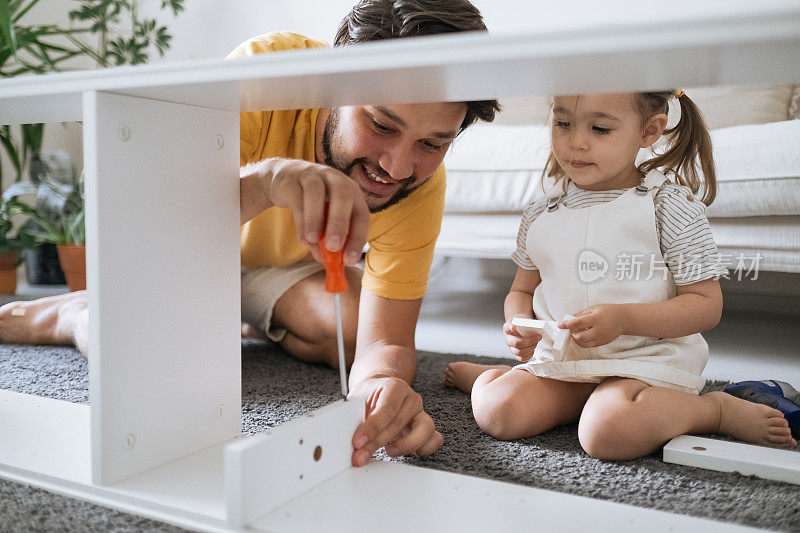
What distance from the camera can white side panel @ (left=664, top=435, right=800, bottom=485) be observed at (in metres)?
0.76

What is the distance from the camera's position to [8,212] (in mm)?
2152

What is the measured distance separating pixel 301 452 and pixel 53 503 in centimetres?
23

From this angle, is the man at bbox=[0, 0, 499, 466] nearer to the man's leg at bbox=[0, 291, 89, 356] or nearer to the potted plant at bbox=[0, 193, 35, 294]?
the man's leg at bbox=[0, 291, 89, 356]

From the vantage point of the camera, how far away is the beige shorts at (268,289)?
1418 millimetres

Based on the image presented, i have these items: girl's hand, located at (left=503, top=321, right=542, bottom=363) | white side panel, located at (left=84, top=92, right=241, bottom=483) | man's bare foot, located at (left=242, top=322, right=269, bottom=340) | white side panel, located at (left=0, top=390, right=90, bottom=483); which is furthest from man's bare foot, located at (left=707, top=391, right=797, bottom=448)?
man's bare foot, located at (left=242, top=322, right=269, bottom=340)

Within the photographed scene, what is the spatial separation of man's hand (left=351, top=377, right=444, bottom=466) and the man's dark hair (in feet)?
1.53

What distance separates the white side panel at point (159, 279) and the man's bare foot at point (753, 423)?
0.60 meters

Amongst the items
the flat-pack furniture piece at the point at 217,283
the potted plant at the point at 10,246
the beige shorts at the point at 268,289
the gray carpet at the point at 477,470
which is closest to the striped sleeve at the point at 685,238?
the gray carpet at the point at 477,470

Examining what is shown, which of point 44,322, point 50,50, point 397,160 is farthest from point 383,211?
point 50,50

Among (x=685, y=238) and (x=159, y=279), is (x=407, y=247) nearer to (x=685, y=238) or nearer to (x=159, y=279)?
(x=685, y=238)

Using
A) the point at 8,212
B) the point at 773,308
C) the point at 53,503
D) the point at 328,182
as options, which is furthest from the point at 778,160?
the point at 8,212

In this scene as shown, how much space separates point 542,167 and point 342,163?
0.75m

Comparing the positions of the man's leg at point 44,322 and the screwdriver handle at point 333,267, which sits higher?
the screwdriver handle at point 333,267

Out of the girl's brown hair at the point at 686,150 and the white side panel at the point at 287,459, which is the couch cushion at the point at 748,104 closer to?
the girl's brown hair at the point at 686,150
